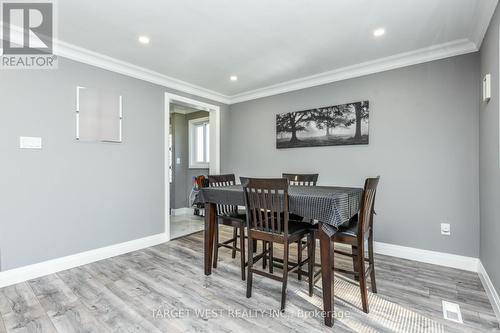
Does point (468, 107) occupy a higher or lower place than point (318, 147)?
higher

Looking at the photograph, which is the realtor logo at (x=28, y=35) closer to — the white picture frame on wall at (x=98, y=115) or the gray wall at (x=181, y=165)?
the white picture frame on wall at (x=98, y=115)

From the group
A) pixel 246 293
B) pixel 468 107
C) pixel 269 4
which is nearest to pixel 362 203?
pixel 246 293

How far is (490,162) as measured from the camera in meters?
2.12

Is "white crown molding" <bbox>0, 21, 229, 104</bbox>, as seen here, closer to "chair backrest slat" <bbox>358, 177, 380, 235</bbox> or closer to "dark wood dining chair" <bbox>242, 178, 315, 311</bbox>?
"dark wood dining chair" <bbox>242, 178, 315, 311</bbox>

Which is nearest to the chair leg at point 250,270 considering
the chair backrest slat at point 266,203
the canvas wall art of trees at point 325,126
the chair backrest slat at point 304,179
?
the chair backrest slat at point 266,203

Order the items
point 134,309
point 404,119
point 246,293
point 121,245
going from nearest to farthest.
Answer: point 134,309 < point 246,293 < point 404,119 < point 121,245

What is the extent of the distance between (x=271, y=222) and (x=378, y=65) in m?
2.52

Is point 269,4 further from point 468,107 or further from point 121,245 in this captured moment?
point 121,245

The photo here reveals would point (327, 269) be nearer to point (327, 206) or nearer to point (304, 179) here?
point (327, 206)

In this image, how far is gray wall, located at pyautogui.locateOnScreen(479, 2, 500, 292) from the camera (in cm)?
192

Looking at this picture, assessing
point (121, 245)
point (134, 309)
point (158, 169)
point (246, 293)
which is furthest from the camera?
point (158, 169)

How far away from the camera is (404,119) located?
304 centimetres

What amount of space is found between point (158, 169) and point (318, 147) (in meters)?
2.37

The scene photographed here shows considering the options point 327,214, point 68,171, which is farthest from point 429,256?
point 68,171
